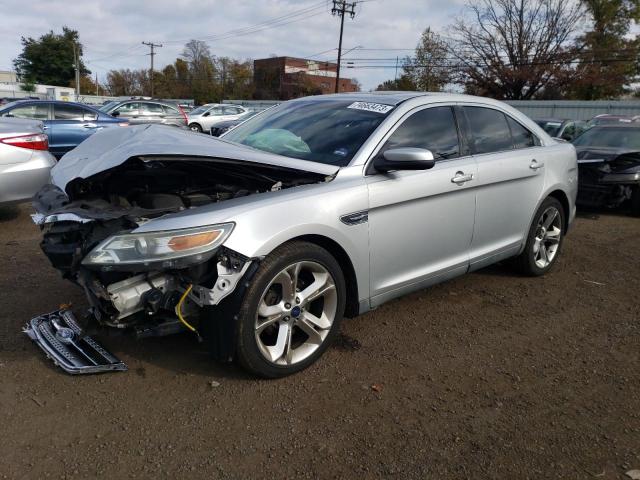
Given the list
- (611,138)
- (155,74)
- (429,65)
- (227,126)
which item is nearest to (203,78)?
(155,74)

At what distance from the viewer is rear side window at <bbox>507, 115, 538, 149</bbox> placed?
15.3 ft

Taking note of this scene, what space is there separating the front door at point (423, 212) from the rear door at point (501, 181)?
155 mm

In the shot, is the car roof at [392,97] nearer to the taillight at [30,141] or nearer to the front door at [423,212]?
the front door at [423,212]

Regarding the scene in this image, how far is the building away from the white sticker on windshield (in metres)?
64.6

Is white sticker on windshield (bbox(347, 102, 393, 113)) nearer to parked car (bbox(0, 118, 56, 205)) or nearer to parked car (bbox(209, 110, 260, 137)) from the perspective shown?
parked car (bbox(209, 110, 260, 137))

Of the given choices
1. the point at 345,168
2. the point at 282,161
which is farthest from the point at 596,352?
the point at 282,161

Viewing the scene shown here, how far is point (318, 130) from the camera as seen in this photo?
378 cm

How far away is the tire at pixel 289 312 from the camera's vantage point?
9.24 feet

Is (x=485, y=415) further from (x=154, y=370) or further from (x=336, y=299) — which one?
(x=154, y=370)


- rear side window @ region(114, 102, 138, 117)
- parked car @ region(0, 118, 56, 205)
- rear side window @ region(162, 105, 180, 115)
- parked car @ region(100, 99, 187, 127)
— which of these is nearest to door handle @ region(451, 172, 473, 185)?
parked car @ region(0, 118, 56, 205)

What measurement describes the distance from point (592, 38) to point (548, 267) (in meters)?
43.1

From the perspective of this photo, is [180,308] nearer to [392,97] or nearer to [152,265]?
[152,265]

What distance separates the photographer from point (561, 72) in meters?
40.2

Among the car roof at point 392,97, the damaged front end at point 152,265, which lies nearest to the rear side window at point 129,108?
the car roof at point 392,97
